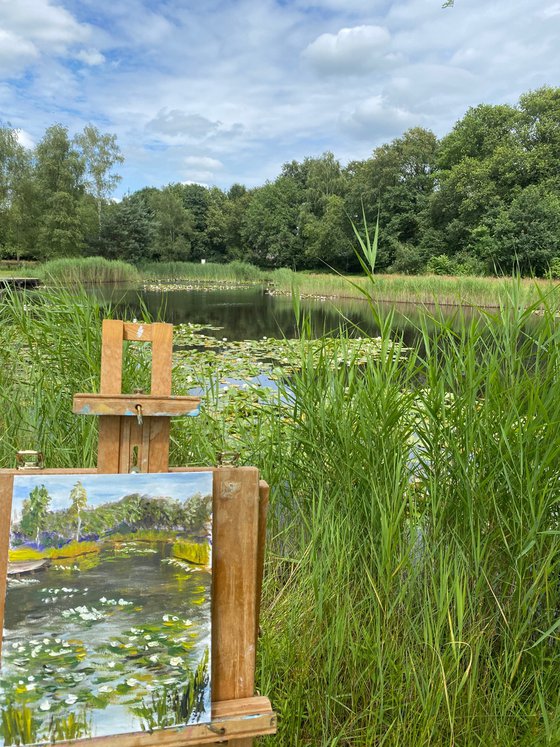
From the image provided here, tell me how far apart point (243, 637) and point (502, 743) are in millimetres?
702

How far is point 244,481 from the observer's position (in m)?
1.00

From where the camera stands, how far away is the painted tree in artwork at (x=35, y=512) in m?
0.91

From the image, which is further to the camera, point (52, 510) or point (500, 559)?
point (500, 559)

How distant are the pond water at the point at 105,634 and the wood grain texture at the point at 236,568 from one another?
40 mm

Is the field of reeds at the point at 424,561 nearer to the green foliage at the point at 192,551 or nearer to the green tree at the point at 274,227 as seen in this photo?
the green foliage at the point at 192,551

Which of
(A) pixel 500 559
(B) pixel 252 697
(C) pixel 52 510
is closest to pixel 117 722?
(B) pixel 252 697

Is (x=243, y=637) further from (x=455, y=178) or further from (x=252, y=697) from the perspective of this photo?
(x=455, y=178)

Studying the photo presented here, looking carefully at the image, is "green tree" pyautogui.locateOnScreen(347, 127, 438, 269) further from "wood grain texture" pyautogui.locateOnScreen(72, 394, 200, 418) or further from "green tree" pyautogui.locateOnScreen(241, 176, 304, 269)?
"wood grain texture" pyautogui.locateOnScreen(72, 394, 200, 418)

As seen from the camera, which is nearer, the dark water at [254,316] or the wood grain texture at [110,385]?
the wood grain texture at [110,385]

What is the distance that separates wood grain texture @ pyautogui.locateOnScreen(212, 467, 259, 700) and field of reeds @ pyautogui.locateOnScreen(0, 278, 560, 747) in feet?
1.27

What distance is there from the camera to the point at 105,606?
0.94 m

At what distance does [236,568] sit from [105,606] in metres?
0.24

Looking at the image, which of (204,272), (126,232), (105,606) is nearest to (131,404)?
(105,606)

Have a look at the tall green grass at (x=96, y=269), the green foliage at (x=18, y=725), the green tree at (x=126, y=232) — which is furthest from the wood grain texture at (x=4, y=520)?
the green tree at (x=126, y=232)
